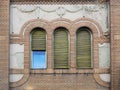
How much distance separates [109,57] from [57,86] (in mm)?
2611

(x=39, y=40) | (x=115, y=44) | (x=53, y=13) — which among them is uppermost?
(x=53, y=13)

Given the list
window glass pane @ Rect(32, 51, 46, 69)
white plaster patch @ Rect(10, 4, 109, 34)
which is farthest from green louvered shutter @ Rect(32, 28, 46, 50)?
white plaster patch @ Rect(10, 4, 109, 34)

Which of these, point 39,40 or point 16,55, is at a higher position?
point 39,40

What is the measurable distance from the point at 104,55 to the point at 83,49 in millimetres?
963

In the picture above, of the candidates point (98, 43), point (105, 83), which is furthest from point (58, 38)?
point (105, 83)

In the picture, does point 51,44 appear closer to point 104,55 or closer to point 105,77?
point 104,55

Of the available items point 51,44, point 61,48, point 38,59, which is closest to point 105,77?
point 61,48

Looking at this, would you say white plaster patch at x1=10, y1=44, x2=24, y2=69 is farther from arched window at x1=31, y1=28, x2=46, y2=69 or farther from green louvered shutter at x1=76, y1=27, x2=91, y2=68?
green louvered shutter at x1=76, y1=27, x2=91, y2=68

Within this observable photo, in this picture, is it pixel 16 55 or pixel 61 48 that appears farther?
pixel 61 48

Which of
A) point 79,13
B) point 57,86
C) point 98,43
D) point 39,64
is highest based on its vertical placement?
point 79,13

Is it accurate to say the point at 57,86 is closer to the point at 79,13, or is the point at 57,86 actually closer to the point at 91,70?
the point at 91,70

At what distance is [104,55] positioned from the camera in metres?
11.6

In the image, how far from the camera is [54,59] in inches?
461

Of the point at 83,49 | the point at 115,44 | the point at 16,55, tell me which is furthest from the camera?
the point at 83,49
